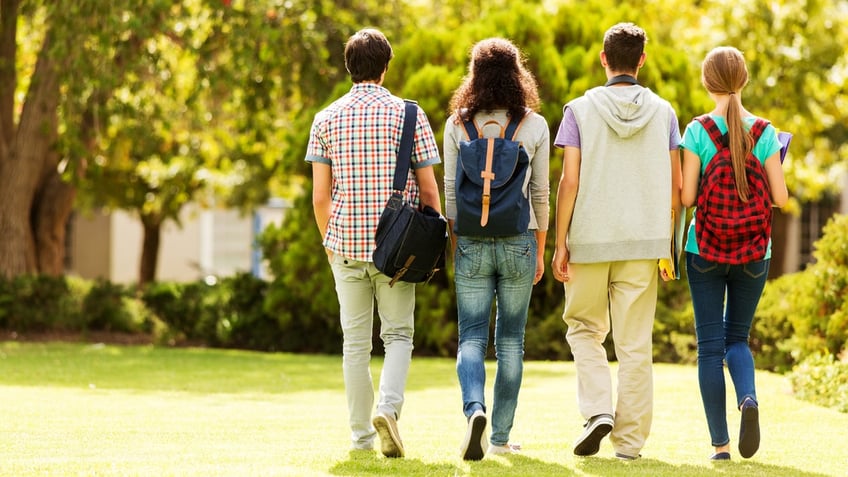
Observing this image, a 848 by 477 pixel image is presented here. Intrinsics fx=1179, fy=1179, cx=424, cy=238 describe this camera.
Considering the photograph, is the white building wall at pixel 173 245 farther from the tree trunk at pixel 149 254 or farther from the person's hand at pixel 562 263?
the person's hand at pixel 562 263

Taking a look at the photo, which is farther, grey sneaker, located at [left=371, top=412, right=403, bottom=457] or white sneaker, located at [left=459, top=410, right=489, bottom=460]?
grey sneaker, located at [left=371, top=412, right=403, bottom=457]

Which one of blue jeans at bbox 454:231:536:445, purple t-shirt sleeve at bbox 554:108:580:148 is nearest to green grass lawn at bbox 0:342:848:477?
blue jeans at bbox 454:231:536:445

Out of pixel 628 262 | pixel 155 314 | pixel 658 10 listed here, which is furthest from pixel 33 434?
pixel 658 10

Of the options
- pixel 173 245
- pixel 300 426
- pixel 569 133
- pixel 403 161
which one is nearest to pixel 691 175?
pixel 569 133

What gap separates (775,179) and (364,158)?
1959 millimetres

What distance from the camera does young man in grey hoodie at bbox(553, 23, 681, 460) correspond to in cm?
556

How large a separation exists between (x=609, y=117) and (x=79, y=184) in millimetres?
12780

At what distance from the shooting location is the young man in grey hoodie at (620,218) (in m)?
5.56

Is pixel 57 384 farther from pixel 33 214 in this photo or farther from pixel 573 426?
pixel 33 214

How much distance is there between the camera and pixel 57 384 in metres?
10.2

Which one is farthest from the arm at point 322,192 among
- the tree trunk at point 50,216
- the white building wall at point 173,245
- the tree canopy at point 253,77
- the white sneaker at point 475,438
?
the white building wall at point 173,245

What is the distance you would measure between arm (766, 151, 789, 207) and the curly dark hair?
3.78 ft

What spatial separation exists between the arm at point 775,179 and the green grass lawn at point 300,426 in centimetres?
126

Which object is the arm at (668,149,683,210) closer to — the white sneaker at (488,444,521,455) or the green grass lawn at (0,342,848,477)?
the green grass lawn at (0,342,848,477)
